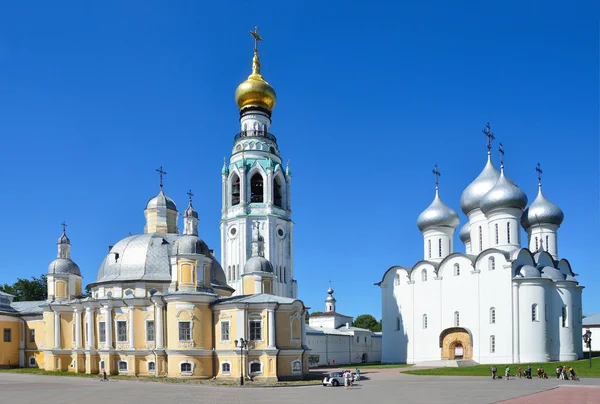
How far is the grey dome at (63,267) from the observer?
156ft

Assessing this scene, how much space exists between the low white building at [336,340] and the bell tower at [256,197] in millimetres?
6175

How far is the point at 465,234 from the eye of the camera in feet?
186

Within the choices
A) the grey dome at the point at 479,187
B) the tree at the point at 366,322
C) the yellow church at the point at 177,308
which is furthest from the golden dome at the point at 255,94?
the tree at the point at 366,322

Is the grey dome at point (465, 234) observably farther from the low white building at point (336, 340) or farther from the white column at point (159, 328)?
the white column at point (159, 328)

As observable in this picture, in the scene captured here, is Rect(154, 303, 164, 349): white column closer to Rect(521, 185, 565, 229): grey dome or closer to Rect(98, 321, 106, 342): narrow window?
Rect(98, 321, 106, 342): narrow window

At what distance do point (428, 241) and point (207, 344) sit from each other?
2403 centimetres

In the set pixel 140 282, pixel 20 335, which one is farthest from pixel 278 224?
pixel 20 335

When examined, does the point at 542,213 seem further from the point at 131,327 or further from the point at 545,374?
the point at 131,327

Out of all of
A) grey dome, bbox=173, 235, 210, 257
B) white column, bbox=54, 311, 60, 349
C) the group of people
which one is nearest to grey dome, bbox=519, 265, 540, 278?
the group of people

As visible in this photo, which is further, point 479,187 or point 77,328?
point 479,187

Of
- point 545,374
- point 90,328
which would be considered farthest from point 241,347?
point 545,374

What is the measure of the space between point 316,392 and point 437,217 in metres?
28.1

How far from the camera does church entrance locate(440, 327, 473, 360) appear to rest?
46.6 m

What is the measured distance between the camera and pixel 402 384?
3152 cm
